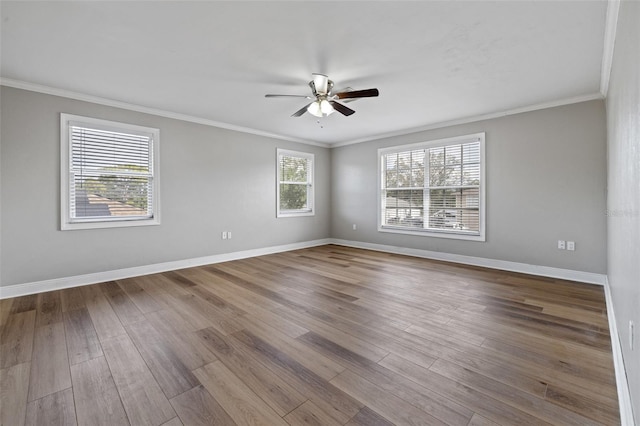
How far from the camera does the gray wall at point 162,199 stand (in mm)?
3383

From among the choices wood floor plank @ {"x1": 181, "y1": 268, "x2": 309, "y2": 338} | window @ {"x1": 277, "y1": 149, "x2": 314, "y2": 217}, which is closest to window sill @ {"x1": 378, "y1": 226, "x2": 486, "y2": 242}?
window @ {"x1": 277, "y1": 149, "x2": 314, "y2": 217}

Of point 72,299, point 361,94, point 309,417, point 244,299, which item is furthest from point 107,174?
point 309,417

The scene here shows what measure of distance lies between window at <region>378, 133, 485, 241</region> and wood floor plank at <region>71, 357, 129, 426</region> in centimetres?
507

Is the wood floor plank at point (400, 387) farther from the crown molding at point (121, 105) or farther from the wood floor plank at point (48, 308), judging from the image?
the crown molding at point (121, 105)

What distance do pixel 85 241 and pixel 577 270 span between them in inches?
268

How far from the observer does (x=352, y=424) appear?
4.67 feet

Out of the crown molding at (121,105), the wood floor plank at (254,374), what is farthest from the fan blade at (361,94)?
the crown molding at (121,105)

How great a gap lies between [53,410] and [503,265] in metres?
5.38

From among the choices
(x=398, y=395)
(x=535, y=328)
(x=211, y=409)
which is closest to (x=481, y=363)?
(x=398, y=395)

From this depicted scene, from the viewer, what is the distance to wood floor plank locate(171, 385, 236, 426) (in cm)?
146

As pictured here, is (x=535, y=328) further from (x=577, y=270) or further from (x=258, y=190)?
(x=258, y=190)

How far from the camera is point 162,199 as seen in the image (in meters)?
4.52

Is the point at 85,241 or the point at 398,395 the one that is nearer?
the point at 398,395

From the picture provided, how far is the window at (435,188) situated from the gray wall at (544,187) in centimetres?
17
